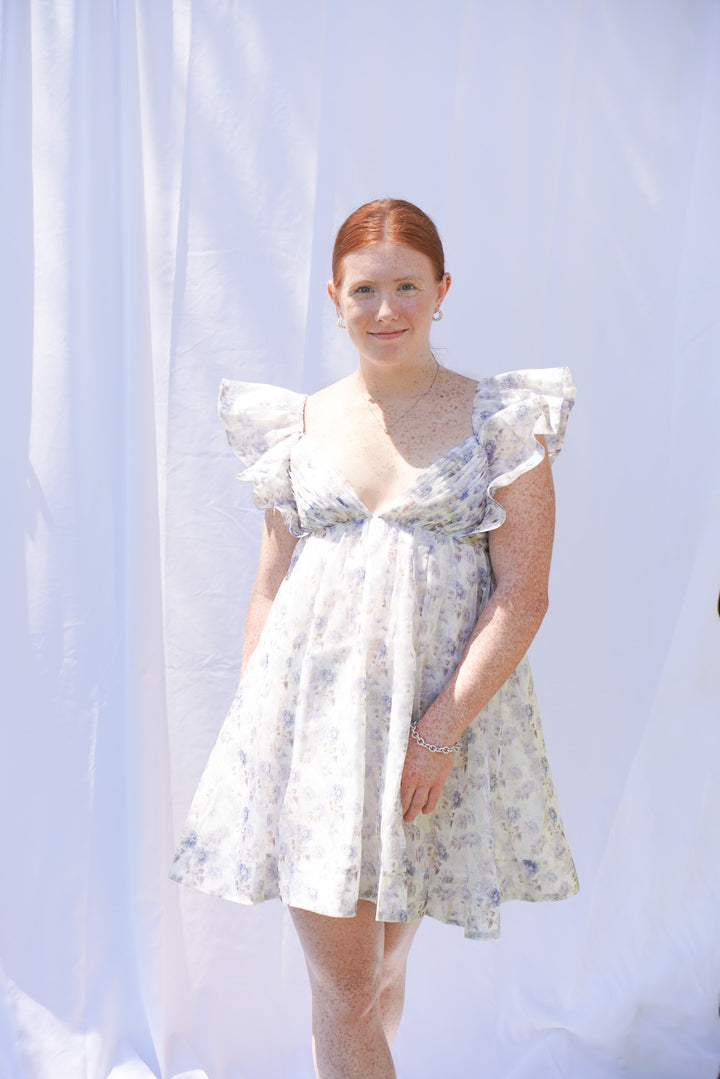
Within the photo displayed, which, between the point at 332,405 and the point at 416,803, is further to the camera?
the point at 332,405

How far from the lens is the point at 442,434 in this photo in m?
1.69

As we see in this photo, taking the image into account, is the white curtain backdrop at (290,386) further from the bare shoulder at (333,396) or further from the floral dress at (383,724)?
the floral dress at (383,724)

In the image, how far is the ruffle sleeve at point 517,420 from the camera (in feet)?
5.35

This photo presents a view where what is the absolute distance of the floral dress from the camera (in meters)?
1.58

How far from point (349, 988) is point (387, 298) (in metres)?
1.00

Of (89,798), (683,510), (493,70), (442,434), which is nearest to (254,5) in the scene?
(493,70)

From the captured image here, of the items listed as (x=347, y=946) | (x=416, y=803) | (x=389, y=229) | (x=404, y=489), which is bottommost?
(x=347, y=946)

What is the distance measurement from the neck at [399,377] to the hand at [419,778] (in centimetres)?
54

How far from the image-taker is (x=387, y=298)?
1.64 metres

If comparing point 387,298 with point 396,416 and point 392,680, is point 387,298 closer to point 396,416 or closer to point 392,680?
point 396,416

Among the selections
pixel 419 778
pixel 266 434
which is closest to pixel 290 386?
pixel 266 434

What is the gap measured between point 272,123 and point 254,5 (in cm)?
24

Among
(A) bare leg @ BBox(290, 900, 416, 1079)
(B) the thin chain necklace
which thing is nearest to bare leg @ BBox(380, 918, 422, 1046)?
(A) bare leg @ BBox(290, 900, 416, 1079)

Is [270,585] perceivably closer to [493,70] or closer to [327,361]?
[327,361]
